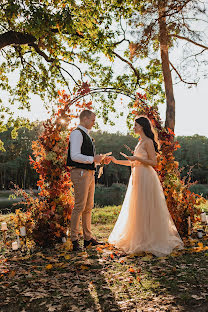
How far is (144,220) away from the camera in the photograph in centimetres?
495

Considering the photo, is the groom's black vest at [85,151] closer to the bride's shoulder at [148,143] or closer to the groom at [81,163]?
the groom at [81,163]

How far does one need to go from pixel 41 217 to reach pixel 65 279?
1.85 meters

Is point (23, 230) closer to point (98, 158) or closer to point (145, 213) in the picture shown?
point (98, 158)

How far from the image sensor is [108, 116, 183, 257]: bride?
4.84 metres

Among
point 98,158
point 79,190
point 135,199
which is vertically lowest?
point 135,199

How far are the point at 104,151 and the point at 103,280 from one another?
50670 millimetres

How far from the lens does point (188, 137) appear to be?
65.3 meters

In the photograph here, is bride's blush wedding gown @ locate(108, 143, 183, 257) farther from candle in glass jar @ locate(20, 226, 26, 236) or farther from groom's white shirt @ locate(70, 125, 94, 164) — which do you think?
candle in glass jar @ locate(20, 226, 26, 236)

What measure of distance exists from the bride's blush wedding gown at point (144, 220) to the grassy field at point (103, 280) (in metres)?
0.20

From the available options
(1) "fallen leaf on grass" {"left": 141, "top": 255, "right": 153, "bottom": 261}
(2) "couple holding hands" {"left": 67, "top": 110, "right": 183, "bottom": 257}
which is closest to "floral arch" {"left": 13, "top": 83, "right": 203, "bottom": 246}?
(2) "couple holding hands" {"left": 67, "top": 110, "right": 183, "bottom": 257}

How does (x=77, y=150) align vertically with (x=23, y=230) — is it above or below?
above

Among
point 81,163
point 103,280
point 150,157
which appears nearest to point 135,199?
point 150,157

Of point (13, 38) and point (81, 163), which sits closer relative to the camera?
point (81, 163)

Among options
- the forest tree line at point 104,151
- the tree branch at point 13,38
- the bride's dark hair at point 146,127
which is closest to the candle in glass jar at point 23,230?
the bride's dark hair at point 146,127
